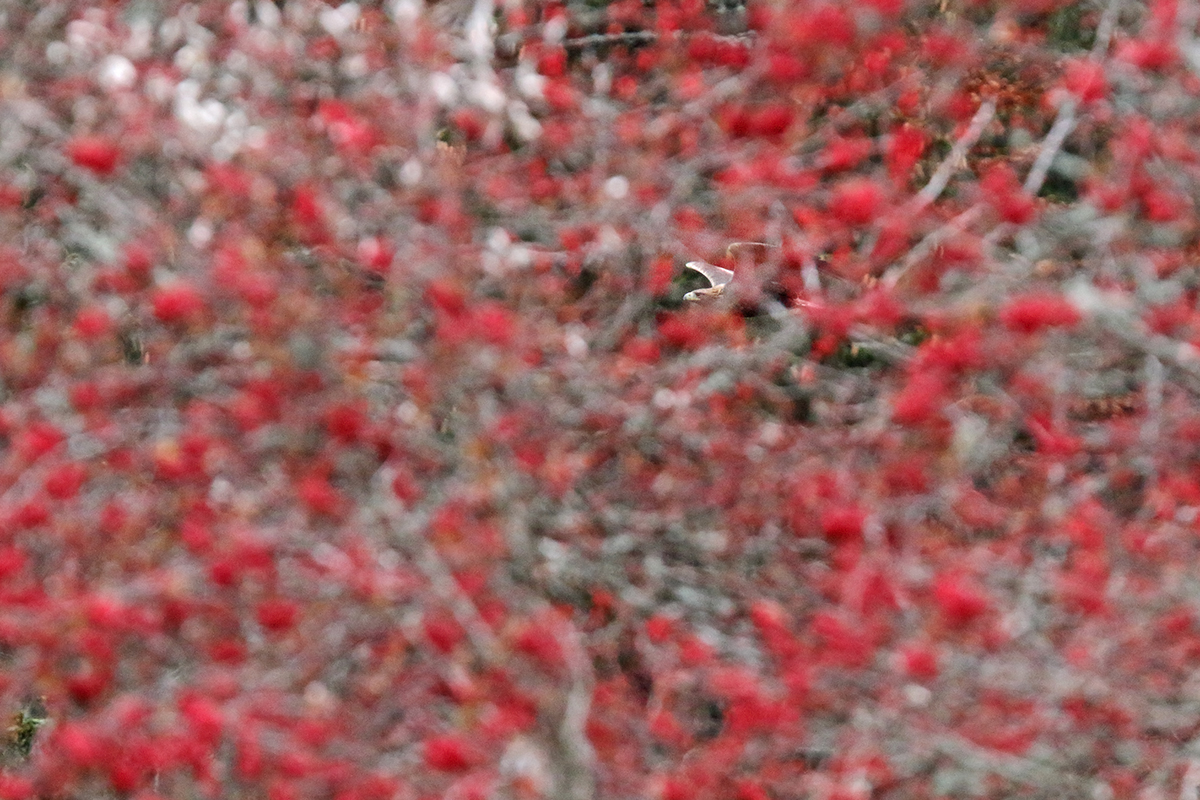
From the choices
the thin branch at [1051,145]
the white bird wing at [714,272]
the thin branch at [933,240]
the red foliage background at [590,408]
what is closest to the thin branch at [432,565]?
the red foliage background at [590,408]

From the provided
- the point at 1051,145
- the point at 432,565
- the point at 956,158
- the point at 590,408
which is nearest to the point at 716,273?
the point at 590,408

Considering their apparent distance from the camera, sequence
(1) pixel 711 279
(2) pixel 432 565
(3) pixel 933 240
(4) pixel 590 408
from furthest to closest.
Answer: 1. (1) pixel 711 279
2. (4) pixel 590 408
3. (3) pixel 933 240
4. (2) pixel 432 565

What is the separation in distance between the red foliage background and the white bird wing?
58 millimetres

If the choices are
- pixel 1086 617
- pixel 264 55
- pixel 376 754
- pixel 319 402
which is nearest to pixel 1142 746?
pixel 1086 617

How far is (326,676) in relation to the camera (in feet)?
12.7

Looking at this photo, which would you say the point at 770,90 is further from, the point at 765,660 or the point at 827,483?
the point at 765,660

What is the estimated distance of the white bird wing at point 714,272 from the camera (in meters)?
3.98

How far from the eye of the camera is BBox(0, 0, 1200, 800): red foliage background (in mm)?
3344

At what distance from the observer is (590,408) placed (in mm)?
3926

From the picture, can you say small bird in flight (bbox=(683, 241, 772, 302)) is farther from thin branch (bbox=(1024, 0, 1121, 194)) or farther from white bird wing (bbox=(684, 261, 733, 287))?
thin branch (bbox=(1024, 0, 1121, 194))

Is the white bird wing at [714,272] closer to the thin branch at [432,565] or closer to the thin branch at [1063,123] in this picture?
the thin branch at [1063,123]

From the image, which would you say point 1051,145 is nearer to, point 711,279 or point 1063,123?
point 1063,123

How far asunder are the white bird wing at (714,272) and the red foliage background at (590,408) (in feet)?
0.19

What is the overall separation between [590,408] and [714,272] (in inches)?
22.4
